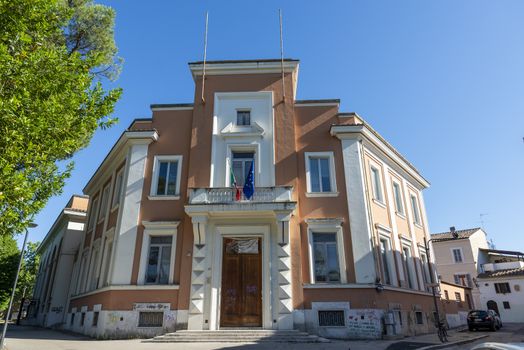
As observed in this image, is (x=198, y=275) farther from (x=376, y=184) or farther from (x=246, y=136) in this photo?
(x=376, y=184)

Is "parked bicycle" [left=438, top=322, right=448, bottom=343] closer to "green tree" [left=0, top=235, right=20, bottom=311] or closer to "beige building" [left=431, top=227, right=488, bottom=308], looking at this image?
"beige building" [left=431, top=227, right=488, bottom=308]

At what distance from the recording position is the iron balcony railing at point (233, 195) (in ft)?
51.4

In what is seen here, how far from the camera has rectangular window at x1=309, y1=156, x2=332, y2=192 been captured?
17.2m

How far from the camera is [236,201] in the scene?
15.6 meters

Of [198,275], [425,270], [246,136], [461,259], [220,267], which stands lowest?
[198,275]

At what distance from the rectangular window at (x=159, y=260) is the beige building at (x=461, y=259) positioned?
1508 inches

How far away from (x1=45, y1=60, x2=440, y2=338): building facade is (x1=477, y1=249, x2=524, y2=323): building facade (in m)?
28.6

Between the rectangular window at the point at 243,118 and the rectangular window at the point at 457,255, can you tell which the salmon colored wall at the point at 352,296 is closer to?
the rectangular window at the point at 243,118

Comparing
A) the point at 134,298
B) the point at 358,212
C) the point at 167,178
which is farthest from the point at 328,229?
the point at 134,298

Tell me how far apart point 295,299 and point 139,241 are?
24.6ft

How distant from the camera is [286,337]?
1321cm

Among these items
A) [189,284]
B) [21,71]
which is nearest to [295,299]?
[189,284]

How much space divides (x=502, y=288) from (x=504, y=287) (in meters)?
0.24

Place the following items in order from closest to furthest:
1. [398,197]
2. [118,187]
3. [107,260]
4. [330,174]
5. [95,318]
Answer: [95,318], [330,174], [107,260], [118,187], [398,197]
